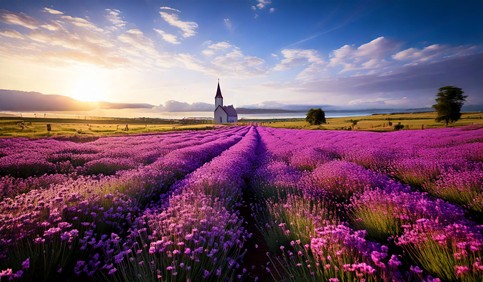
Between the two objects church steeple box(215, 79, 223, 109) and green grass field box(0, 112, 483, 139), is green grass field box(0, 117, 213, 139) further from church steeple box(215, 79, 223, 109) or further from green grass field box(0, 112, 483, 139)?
church steeple box(215, 79, 223, 109)

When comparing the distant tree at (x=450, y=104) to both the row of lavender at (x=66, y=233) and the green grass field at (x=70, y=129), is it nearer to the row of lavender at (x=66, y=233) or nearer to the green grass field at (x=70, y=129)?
the green grass field at (x=70, y=129)

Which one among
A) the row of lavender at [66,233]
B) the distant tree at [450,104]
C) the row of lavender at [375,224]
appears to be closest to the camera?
the row of lavender at [375,224]

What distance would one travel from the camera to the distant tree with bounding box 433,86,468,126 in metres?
39.9

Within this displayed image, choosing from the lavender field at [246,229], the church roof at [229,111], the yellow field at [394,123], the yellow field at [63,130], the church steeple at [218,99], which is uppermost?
the church steeple at [218,99]

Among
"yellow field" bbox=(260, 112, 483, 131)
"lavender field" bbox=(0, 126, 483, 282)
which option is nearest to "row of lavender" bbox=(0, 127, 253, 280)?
"lavender field" bbox=(0, 126, 483, 282)

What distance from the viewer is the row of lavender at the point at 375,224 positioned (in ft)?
6.13

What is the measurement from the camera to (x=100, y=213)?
3123 mm

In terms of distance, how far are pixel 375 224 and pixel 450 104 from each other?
51.0 m

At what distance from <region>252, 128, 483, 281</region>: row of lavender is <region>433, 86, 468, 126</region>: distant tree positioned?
44179 mm

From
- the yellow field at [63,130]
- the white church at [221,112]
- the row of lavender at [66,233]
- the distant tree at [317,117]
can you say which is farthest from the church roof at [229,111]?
the row of lavender at [66,233]

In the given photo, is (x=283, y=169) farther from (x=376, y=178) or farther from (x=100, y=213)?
(x=100, y=213)

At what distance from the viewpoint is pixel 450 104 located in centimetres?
3991

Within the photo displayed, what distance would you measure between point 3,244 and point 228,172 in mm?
4025

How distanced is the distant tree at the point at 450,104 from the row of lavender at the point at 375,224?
44179 millimetres
